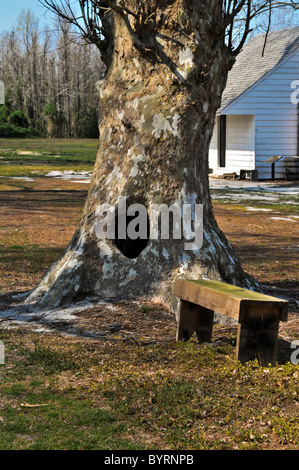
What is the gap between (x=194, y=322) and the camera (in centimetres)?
565

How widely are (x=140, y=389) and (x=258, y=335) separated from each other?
1.06 m

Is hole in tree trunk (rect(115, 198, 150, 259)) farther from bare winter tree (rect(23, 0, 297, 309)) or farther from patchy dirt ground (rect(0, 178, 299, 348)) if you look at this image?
patchy dirt ground (rect(0, 178, 299, 348))

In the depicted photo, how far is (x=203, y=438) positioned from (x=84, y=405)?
0.90 m

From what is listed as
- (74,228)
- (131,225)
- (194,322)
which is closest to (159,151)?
(131,225)

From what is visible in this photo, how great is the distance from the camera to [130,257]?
7.12m

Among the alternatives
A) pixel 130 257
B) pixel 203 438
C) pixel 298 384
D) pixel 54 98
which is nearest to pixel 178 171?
pixel 130 257

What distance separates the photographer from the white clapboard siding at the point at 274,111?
2459cm

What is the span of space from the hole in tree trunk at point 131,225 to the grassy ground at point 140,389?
Answer: 32.8 inches

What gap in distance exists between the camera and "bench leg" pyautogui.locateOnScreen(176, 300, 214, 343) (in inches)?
221

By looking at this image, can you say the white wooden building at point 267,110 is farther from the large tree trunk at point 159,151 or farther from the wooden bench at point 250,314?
the wooden bench at point 250,314

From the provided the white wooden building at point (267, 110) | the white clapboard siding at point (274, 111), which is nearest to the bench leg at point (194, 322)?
the white wooden building at point (267, 110)

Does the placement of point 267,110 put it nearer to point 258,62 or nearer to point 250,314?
point 258,62

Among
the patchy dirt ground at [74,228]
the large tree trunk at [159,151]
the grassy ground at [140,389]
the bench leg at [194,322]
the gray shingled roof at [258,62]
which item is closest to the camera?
the grassy ground at [140,389]

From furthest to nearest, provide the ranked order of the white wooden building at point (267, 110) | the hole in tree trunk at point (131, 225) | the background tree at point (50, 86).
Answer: the background tree at point (50, 86) < the white wooden building at point (267, 110) < the hole in tree trunk at point (131, 225)
